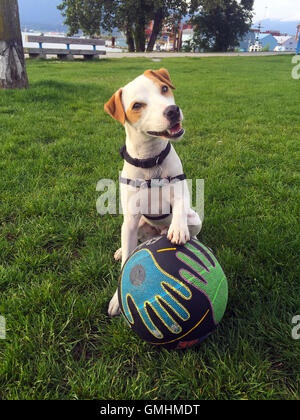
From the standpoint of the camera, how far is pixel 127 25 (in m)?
36.2

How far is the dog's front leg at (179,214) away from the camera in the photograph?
6.72 feet

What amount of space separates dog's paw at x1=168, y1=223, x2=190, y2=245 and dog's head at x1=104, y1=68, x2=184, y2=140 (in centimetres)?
60

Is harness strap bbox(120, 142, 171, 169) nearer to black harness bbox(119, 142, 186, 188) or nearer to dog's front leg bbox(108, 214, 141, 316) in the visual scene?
black harness bbox(119, 142, 186, 188)

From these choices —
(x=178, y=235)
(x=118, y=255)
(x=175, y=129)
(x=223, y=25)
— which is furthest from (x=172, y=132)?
(x=223, y=25)

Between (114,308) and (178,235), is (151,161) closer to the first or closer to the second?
(178,235)

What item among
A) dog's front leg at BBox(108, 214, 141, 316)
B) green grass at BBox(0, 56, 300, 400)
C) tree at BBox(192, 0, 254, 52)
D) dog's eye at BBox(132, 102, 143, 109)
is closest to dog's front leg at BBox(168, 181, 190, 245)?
dog's front leg at BBox(108, 214, 141, 316)

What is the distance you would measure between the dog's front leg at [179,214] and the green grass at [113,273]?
724 mm

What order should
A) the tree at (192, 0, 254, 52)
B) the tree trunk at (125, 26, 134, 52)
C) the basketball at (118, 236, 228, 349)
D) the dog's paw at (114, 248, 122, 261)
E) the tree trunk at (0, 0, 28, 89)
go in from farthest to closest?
1. the tree at (192, 0, 254, 52)
2. the tree trunk at (125, 26, 134, 52)
3. the tree trunk at (0, 0, 28, 89)
4. the dog's paw at (114, 248, 122, 261)
5. the basketball at (118, 236, 228, 349)

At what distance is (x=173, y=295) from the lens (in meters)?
1.83

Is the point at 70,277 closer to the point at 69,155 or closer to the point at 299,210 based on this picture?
the point at 299,210

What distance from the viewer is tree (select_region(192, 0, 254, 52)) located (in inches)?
1638

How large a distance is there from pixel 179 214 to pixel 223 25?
4855cm
